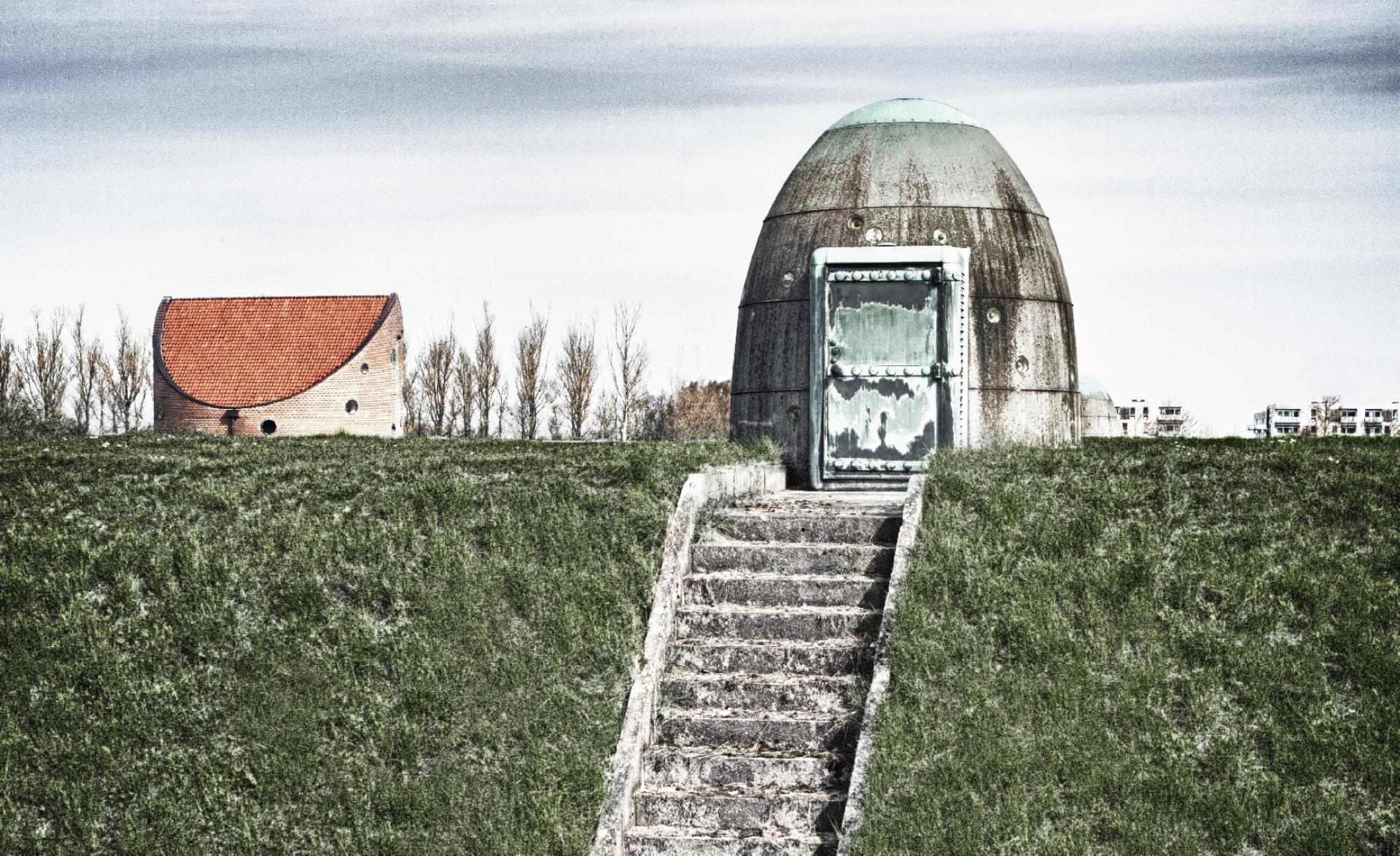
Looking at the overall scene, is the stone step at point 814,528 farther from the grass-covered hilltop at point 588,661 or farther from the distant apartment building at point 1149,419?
the distant apartment building at point 1149,419

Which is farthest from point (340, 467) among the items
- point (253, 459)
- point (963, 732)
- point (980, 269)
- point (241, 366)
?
point (241, 366)

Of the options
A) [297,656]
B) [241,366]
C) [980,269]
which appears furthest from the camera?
[241,366]

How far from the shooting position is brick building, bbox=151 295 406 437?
46.2 m

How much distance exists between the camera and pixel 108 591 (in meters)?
9.37

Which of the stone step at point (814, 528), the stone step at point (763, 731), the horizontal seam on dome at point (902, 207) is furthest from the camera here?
the horizontal seam on dome at point (902, 207)

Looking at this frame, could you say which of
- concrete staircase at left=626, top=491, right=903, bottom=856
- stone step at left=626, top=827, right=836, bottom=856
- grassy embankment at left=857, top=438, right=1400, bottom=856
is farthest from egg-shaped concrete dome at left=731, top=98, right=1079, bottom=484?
stone step at left=626, top=827, right=836, bottom=856

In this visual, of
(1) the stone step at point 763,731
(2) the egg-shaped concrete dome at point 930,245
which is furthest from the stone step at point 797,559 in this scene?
(2) the egg-shaped concrete dome at point 930,245

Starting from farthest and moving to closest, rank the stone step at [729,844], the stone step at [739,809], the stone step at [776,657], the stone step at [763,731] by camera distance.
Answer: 1. the stone step at [776,657]
2. the stone step at [763,731]
3. the stone step at [739,809]
4. the stone step at [729,844]

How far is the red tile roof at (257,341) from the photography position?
4647cm

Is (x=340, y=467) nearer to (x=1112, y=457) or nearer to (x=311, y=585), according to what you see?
(x=311, y=585)

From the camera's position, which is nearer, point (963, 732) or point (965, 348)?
point (963, 732)

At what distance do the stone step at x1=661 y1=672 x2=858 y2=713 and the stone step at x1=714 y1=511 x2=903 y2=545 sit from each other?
159cm

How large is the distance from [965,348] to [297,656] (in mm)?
6977

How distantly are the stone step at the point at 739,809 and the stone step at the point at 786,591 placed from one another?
5.61 ft
